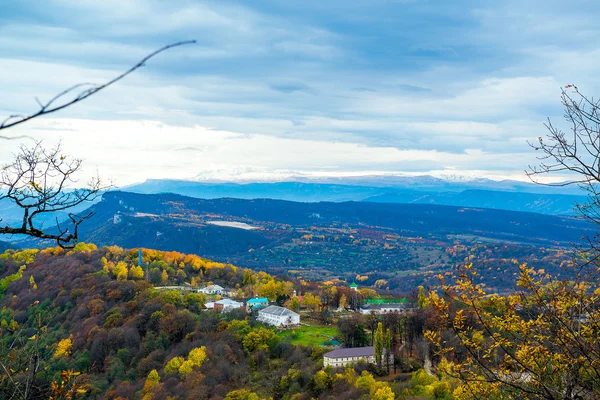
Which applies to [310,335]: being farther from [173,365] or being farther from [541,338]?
[541,338]

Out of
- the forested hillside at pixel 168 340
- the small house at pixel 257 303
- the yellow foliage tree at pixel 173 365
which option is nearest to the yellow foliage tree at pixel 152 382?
the forested hillside at pixel 168 340

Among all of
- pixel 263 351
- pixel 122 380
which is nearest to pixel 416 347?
pixel 263 351

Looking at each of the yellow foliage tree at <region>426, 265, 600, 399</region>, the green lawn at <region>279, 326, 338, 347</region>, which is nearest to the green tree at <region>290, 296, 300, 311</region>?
the green lawn at <region>279, 326, 338, 347</region>

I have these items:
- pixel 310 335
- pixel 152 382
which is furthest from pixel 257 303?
pixel 152 382

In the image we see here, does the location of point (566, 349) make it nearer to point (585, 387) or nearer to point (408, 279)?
point (585, 387)

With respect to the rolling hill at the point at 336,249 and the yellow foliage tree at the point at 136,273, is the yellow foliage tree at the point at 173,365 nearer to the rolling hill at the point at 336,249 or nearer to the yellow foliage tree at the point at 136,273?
the yellow foliage tree at the point at 136,273
